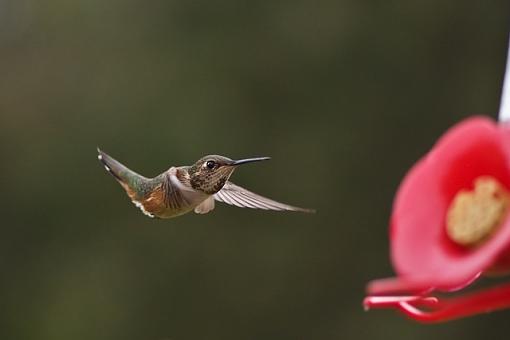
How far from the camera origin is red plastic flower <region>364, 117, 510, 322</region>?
2.10ft

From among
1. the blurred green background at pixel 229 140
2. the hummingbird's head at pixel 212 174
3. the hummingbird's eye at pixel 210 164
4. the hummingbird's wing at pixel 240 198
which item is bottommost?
the hummingbird's head at pixel 212 174

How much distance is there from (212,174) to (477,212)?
38 centimetres

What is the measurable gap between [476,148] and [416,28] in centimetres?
257

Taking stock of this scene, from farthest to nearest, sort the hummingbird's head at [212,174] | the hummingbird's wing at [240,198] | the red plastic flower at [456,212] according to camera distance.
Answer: the hummingbird's wing at [240,198] → the hummingbird's head at [212,174] → the red plastic flower at [456,212]

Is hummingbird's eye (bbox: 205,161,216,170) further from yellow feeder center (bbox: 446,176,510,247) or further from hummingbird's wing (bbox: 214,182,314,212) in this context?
yellow feeder center (bbox: 446,176,510,247)

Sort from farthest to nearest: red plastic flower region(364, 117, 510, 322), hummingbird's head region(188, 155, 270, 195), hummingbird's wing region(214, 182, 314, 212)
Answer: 1. hummingbird's wing region(214, 182, 314, 212)
2. hummingbird's head region(188, 155, 270, 195)
3. red plastic flower region(364, 117, 510, 322)

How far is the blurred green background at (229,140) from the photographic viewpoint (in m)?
3.05

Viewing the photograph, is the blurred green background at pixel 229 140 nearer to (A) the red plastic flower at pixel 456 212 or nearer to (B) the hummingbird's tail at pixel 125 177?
(B) the hummingbird's tail at pixel 125 177

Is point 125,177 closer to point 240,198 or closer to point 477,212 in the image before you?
point 240,198

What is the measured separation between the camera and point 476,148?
2.24 ft

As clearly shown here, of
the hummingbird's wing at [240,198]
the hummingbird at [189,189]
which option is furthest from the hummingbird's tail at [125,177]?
the hummingbird's wing at [240,198]

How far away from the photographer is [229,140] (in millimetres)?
3016

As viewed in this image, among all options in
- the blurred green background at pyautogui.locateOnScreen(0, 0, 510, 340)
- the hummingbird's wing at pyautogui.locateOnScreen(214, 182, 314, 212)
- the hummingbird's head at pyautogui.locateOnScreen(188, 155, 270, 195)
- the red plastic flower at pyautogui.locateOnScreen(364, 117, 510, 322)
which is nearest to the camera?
the red plastic flower at pyautogui.locateOnScreen(364, 117, 510, 322)

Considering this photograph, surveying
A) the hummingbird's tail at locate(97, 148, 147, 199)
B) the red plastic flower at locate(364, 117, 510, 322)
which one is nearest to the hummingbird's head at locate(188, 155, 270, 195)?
the hummingbird's tail at locate(97, 148, 147, 199)
